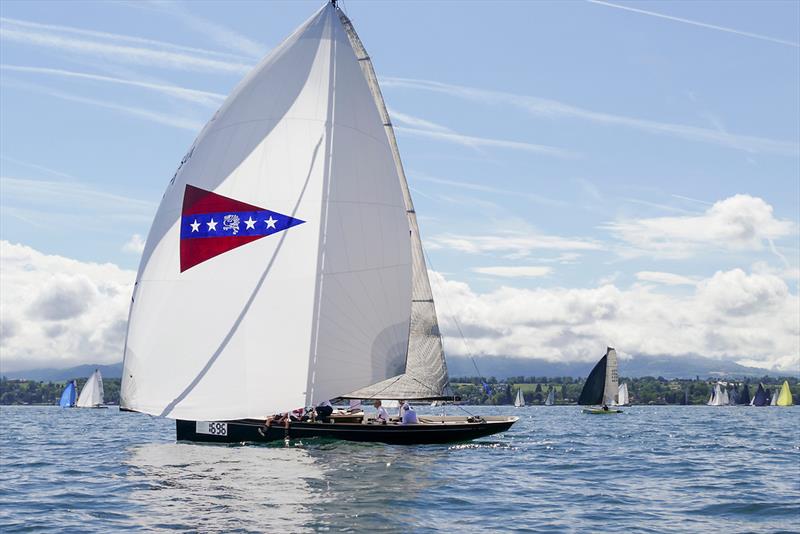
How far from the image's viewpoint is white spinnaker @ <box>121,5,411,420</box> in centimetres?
3108

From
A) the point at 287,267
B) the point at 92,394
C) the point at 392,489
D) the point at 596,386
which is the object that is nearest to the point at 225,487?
the point at 392,489

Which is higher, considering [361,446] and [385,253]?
[385,253]

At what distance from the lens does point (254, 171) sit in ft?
106

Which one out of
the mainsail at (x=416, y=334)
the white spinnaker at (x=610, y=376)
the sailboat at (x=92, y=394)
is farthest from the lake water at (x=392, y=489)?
the sailboat at (x=92, y=394)

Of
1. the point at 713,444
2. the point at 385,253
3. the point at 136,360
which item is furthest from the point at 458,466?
the point at 713,444

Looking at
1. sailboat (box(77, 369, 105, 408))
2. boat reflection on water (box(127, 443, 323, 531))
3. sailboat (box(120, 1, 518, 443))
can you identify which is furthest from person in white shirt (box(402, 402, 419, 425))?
sailboat (box(77, 369, 105, 408))

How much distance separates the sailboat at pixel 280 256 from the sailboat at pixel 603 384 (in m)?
77.4

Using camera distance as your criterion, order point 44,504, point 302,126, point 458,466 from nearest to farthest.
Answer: point 44,504, point 458,466, point 302,126

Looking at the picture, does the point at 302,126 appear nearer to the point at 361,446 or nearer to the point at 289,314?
the point at 289,314

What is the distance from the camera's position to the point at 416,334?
128ft

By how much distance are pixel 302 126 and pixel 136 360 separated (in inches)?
436

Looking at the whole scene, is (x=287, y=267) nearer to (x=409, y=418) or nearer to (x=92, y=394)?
(x=409, y=418)

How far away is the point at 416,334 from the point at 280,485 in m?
15.7

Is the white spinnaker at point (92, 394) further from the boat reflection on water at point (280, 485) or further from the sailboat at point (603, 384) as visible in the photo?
the boat reflection on water at point (280, 485)
